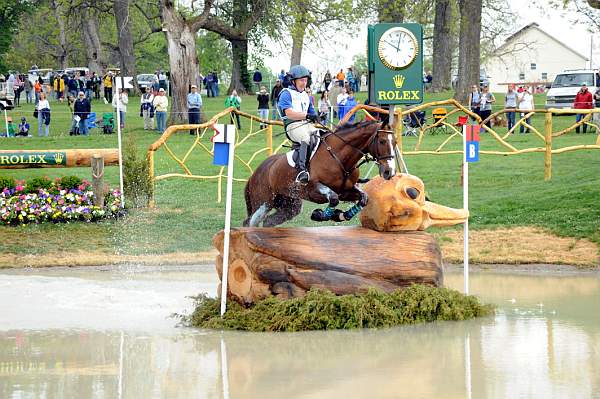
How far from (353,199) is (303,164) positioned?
0.69 metres

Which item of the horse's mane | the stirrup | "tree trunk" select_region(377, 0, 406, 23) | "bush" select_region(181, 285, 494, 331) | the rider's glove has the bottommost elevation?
"bush" select_region(181, 285, 494, 331)

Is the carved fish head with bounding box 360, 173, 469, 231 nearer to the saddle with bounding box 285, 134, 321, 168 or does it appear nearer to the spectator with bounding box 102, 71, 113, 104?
the saddle with bounding box 285, 134, 321, 168

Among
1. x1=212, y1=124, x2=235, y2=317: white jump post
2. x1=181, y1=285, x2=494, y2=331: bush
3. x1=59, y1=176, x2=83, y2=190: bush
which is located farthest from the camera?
x1=59, y1=176, x2=83, y2=190: bush

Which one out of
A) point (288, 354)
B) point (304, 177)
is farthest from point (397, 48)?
point (288, 354)

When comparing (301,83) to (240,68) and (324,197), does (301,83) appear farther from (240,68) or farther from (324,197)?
(240,68)

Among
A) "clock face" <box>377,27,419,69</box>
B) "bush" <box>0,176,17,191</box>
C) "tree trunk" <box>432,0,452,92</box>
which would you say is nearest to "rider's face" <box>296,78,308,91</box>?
"clock face" <box>377,27,419,69</box>

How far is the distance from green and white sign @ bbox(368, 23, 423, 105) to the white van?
20.8 metres

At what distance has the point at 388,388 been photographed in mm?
8609

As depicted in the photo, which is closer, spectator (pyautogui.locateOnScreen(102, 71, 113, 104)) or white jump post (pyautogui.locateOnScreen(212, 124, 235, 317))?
white jump post (pyautogui.locateOnScreen(212, 124, 235, 317))

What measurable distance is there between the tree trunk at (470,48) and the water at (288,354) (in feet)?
90.3

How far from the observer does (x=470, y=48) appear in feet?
135

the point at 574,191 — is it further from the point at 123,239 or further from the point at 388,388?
the point at 388,388

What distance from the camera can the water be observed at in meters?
8.66

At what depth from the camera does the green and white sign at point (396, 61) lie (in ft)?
53.0
